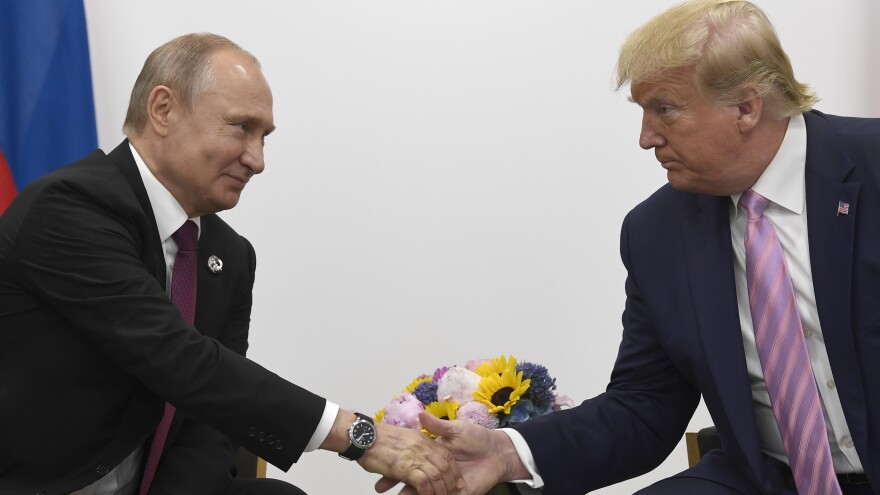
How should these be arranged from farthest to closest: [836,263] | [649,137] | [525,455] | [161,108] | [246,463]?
[246,463] < [161,108] < [525,455] < [649,137] < [836,263]

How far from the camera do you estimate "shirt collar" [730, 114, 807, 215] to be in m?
2.21

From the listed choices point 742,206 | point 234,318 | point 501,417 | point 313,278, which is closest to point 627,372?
point 501,417

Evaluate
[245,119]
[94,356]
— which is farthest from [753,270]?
[94,356]

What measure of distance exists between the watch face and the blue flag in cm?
177

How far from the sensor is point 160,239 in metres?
2.41

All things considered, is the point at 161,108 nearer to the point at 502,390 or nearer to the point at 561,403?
the point at 502,390

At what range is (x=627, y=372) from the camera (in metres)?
2.55

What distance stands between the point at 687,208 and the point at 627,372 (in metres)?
0.46

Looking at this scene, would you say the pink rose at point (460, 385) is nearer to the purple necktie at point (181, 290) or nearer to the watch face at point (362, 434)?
the watch face at point (362, 434)

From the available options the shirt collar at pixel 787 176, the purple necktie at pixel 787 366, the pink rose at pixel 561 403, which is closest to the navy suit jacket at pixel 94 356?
the pink rose at pixel 561 403

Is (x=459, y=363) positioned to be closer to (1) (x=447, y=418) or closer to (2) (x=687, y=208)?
(1) (x=447, y=418)

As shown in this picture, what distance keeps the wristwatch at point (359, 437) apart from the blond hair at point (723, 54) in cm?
101

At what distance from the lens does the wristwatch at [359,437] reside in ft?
7.58

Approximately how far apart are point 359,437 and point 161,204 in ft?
2.48
